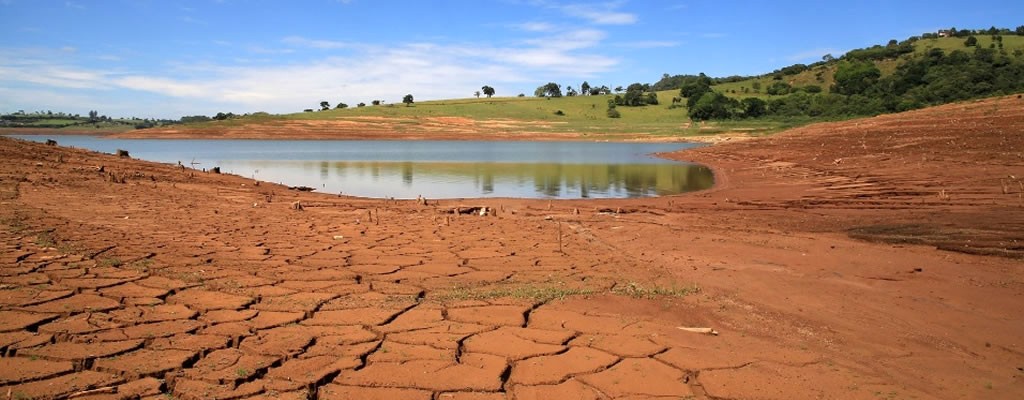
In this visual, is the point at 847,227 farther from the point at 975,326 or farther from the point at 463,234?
the point at 463,234

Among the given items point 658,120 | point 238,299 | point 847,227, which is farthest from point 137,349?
point 658,120

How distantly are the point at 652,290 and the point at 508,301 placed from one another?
4.69 feet

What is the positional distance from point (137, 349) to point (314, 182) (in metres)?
17.6

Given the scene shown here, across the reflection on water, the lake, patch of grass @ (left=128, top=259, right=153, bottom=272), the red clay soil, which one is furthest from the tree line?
patch of grass @ (left=128, top=259, right=153, bottom=272)

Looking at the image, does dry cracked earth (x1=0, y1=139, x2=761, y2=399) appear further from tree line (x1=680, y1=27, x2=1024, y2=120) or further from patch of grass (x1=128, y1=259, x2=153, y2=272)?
tree line (x1=680, y1=27, x2=1024, y2=120)

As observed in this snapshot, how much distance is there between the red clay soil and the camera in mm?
3902

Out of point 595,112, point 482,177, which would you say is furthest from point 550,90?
point 482,177

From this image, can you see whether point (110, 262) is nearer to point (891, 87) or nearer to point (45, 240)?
point (45, 240)

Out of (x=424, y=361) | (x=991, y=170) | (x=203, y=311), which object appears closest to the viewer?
(x=424, y=361)

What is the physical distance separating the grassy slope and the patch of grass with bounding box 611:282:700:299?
53.7 m

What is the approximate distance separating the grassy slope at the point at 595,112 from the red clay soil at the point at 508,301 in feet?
167

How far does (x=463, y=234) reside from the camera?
9.47 metres

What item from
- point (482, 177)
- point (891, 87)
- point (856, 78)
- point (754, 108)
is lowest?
point (482, 177)

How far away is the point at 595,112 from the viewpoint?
3159 inches
